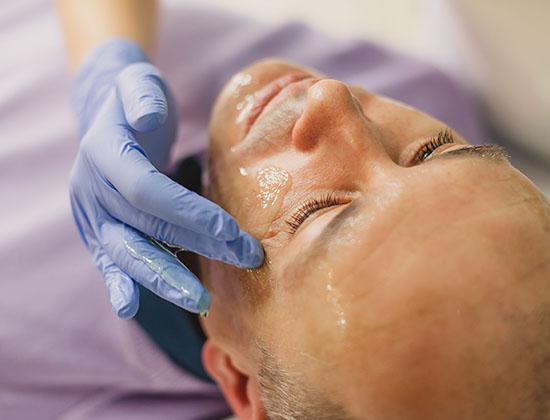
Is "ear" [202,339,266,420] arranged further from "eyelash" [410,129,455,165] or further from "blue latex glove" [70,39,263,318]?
"eyelash" [410,129,455,165]

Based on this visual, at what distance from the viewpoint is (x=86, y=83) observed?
123cm

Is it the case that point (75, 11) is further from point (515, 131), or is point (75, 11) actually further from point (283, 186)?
point (515, 131)

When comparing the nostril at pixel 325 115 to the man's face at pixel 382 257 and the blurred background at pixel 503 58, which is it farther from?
the blurred background at pixel 503 58

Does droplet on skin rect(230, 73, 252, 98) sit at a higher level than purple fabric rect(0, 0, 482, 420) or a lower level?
higher

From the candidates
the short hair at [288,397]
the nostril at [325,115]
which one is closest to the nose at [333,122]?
the nostril at [325,115]

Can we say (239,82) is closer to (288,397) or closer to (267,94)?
(267,94)

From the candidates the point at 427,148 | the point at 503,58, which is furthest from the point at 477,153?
the point at 503,58

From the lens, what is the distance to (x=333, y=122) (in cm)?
90

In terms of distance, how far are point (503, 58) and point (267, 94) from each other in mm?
813

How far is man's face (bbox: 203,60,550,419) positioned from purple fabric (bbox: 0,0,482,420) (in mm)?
453

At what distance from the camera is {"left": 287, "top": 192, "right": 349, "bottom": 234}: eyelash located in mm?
876

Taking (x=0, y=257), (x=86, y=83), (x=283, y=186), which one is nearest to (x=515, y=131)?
(x=283, y=186)

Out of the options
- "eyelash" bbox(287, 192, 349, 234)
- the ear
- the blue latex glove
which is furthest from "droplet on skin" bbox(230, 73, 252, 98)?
the ear

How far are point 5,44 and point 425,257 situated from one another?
4.59ft
